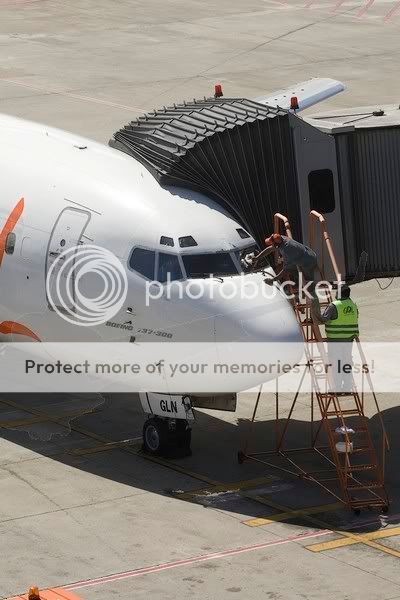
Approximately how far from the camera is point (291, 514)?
86.1ft

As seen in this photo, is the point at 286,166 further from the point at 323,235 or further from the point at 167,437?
the point at 167,437

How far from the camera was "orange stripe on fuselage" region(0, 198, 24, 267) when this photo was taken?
2970 cm

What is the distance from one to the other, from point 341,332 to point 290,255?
189cm

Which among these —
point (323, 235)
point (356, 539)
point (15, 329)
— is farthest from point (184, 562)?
point (15, 329)

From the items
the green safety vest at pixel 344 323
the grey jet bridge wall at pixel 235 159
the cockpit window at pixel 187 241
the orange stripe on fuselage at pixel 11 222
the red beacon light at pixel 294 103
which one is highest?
the red beacon light at pixel 294 103

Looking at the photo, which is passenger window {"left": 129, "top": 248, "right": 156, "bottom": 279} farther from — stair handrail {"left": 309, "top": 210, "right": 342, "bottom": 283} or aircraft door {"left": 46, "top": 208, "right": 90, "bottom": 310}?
stair handrail {"left": 309, "top": 210, "right": 342, "bottom": 283}

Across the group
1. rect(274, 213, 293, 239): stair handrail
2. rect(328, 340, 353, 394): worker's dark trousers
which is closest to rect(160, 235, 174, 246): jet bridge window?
rect(274, 213, 293, 239): stair handrail

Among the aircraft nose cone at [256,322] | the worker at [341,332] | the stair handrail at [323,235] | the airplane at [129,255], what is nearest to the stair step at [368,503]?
the worker at [341,332]

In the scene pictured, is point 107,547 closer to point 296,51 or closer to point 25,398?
point 25,398

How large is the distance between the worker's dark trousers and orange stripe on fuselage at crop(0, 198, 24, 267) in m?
6.91

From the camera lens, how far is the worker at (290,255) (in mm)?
26906

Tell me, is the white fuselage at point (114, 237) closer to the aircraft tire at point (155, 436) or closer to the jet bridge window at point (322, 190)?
the aircraft tire at point (155, 436)

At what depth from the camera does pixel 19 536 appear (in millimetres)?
25078

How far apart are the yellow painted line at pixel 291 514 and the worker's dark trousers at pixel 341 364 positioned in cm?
243
